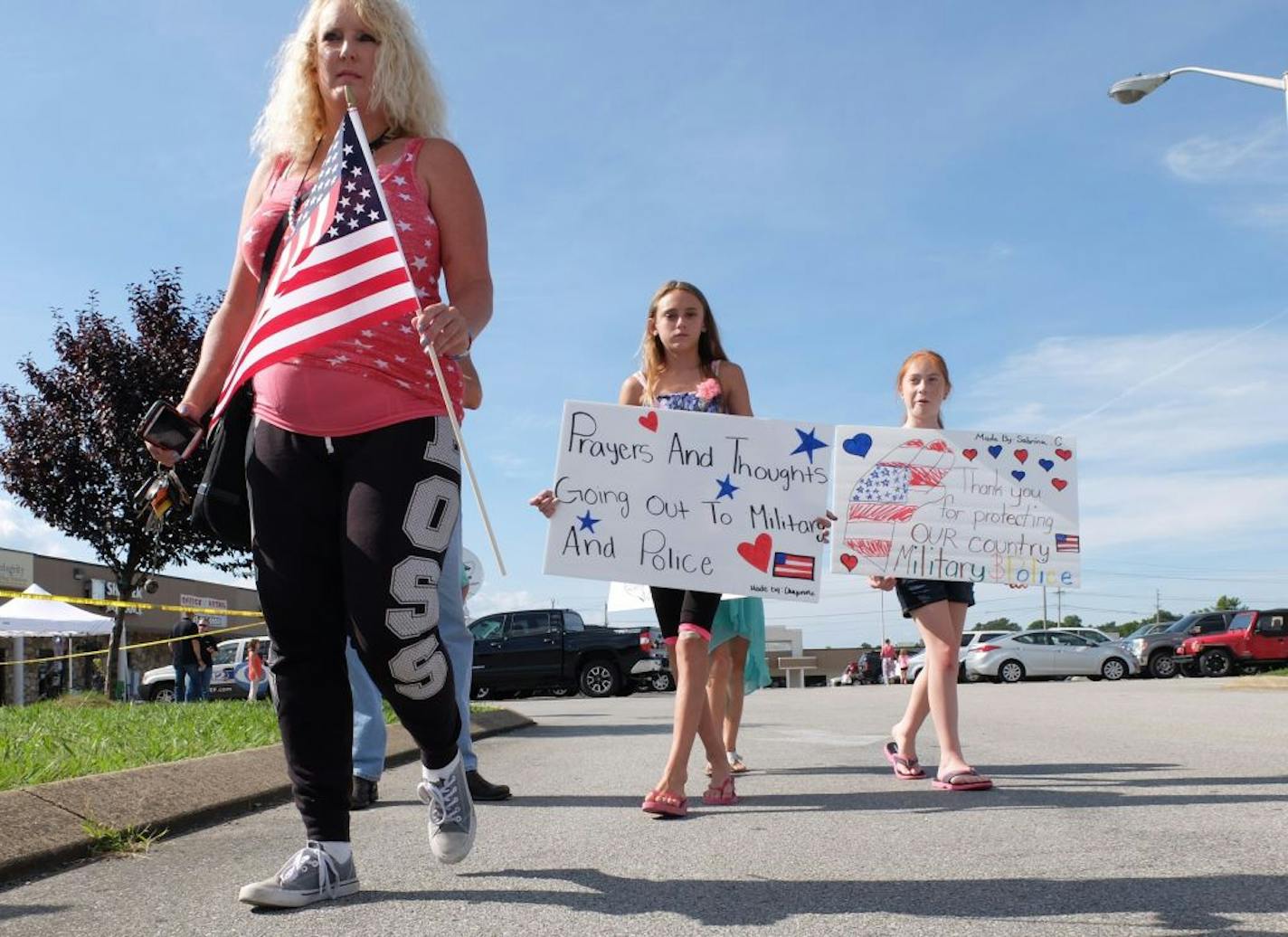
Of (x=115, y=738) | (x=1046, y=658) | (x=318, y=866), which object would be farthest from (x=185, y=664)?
(x=1046, y=658)

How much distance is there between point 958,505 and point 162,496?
3835 mm

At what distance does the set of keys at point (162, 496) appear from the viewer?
130 inches

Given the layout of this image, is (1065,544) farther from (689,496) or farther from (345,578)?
(345,578)

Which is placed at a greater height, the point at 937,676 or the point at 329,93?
the point at 329,93

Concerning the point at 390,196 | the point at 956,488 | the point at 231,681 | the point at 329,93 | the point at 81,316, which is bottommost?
the point at 231,681

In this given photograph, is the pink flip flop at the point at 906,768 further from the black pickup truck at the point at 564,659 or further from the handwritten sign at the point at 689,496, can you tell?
the black pickup truck at the point at 564,659

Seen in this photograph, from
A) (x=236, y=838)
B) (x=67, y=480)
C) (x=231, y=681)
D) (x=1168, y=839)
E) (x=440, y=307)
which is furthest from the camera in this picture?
(x=231, y=681)

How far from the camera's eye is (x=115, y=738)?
702cm

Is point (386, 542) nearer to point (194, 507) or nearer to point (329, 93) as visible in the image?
point (194, 507)

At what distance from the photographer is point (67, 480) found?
1862cm

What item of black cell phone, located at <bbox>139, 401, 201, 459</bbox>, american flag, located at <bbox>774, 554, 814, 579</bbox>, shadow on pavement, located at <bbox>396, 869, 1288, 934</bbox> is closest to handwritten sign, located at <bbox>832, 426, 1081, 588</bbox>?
american flag, located at <bbox>774, 554, 814, 579</bbox>

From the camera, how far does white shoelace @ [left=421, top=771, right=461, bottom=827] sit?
10.0ft

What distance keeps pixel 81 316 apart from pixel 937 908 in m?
19.4

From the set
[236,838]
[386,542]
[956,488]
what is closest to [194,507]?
[386,542]
